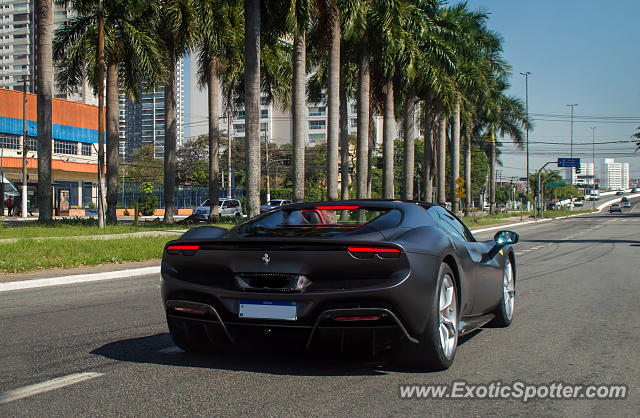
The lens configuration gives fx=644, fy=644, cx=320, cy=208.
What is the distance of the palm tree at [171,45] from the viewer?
28.9 m

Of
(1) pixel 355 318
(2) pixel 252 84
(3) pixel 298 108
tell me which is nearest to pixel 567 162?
(3) pixel 298 108

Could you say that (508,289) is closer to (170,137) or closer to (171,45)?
(170,137)

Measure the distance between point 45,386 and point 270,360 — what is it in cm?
161

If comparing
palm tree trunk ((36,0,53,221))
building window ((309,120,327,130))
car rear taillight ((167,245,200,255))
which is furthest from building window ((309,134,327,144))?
car rear taillight ((167,245,200,255))

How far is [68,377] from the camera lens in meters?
4.53

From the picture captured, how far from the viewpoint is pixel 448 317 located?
4.80m

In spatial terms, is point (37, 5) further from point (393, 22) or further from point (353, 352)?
point (353, 352)

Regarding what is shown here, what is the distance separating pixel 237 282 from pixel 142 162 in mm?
89179

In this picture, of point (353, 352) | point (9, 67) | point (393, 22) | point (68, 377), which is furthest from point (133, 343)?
point (9, 67)

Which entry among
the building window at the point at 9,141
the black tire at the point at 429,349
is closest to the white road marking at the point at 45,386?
the black tire at the point at 429,349

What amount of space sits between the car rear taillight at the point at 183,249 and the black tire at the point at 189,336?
516 millimetres

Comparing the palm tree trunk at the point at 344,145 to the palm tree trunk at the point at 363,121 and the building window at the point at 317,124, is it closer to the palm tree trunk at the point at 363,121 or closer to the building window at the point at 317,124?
the palm tree trunk at the point at 363,121

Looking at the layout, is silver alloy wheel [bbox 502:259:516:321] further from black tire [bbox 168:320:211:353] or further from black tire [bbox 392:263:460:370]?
black tire [bbox 168:320:211:353]

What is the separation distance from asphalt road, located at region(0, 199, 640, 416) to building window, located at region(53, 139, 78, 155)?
190 feet
